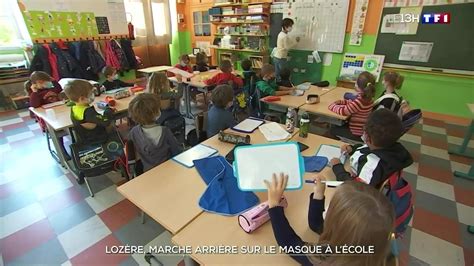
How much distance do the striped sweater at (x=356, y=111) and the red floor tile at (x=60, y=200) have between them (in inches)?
106

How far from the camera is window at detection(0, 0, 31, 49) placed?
15.3 ft

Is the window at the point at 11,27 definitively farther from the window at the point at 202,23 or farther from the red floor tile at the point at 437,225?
the red floor tile at the point at 437,225

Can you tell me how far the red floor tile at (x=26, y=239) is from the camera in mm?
1748

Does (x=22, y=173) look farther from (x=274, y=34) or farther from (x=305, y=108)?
(x=274, y=34)

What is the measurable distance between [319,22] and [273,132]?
12.3ft

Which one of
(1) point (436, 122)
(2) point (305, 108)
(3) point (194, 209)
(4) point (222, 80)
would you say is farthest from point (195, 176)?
(1) point (436, 122)

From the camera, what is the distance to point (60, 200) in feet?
7.39

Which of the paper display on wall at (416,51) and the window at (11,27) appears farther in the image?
the window at (11,27)

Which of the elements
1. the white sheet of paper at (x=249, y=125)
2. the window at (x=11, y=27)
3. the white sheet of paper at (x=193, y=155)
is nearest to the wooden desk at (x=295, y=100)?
the white sheet of paper at (x=249, y=125)

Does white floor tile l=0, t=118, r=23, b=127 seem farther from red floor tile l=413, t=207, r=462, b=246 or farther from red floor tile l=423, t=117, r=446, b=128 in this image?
red floor tile l=423, t=117, r=446, b=128

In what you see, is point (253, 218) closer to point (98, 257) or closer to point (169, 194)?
point (169, 194)

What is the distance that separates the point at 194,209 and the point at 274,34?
16.6 ft

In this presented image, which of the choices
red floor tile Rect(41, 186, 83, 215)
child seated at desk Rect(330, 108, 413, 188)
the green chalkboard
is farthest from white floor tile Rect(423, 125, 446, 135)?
red floor tile Rect(41, 186, 83, 215)

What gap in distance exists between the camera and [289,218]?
43.3 inches
